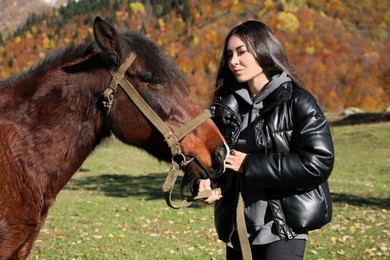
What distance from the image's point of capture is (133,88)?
2.67 metres

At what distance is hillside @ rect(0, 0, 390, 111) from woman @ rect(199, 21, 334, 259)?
43210mm

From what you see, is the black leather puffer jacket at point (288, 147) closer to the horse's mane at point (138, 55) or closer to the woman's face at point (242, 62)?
the woman's face at point (242, 62)

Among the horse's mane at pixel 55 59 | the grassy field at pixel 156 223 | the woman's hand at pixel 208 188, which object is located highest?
the horse's mane at pixel 55 59

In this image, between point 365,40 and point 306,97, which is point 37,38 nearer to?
point 365,40

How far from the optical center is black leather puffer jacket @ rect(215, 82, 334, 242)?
9.05 ft

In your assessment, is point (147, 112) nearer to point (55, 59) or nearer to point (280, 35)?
point (55, 59)

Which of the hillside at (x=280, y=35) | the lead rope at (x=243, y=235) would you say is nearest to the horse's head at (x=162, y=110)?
the lead rope at (x=243, y=235)

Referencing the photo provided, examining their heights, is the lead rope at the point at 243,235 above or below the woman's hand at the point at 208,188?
below

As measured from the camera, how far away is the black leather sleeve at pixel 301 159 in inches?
108

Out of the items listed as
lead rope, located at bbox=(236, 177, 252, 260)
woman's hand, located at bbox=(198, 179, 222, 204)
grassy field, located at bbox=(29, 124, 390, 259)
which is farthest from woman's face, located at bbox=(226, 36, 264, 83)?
grassy field, located at bbox=(29, 124, 390, 259)

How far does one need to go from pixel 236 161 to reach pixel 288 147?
1.12ft

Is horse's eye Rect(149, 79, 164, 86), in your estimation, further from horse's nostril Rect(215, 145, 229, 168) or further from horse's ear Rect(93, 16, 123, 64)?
horse's nostril Rect(215, 145, 229, 168)

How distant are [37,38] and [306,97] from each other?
11267 centimetres

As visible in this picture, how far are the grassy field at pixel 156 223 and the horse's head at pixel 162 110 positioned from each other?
19.3 inches
